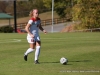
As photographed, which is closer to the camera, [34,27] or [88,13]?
[34,27]

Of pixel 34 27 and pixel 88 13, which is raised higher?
pixel 88 13

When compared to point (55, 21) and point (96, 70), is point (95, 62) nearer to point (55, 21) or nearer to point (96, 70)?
point (96, 70)

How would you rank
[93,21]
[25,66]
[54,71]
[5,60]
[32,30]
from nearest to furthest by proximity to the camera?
[54,71]
[25,66]
[32,30]
[5,60]
[93,21]

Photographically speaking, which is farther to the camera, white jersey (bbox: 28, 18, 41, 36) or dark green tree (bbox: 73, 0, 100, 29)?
dark green tree (bbox: 73, 0, 100, 29)

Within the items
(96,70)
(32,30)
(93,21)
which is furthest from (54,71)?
(93,21)

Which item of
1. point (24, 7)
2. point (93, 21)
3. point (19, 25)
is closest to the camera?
point (93, 21)

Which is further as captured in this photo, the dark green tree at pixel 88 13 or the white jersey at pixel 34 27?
the dark green tree at pixel 88 13

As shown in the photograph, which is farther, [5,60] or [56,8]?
[56,8]

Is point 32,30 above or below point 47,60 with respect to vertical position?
above

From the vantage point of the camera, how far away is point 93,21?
183ft

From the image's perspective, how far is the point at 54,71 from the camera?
12977 mm

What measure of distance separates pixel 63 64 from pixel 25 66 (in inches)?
60.2

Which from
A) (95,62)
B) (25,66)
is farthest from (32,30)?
(95,62)

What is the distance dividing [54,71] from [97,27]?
148 feet
